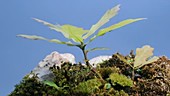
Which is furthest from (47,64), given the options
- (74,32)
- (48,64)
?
(74,32)

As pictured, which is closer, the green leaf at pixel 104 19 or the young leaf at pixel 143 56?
the green leaf at pixel 104 19

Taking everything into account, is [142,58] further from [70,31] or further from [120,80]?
[70,31]

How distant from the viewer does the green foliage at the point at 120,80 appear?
1.76 metres

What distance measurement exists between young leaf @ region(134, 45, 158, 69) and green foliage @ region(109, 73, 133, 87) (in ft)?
0.46

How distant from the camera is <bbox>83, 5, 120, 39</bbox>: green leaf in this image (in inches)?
68.7

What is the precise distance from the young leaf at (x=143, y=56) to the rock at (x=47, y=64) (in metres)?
0.43

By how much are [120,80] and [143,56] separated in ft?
0.72

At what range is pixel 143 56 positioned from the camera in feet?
6.22

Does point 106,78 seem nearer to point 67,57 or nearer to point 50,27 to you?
point 50,27

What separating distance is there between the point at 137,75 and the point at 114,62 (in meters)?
0.17

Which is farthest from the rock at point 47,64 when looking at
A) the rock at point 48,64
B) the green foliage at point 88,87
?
the green foliage at point 88,87

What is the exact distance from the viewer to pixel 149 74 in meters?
1.89

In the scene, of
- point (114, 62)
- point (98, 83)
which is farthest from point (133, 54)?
point (98, 83)

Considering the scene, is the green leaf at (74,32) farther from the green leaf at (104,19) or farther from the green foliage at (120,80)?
the green foliage at (120,80)
